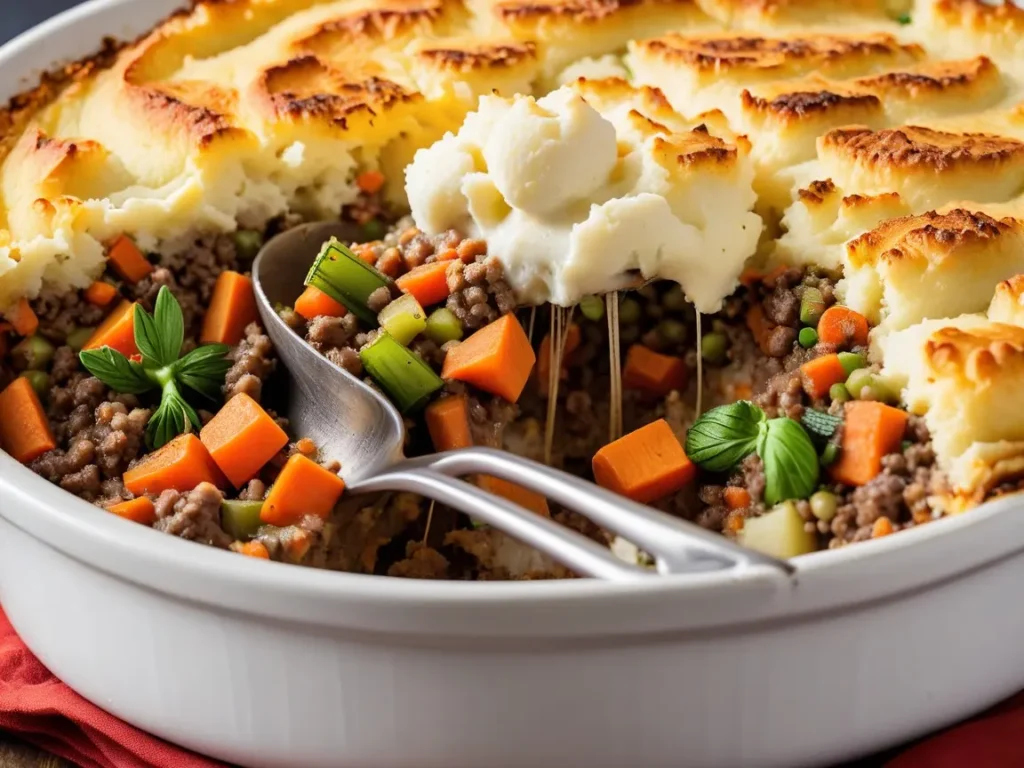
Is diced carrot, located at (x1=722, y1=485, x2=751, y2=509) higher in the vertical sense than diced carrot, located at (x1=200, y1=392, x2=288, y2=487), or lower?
lower

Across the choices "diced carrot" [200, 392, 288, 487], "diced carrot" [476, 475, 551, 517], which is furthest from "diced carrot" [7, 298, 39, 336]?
"diced carrot" [476, 475, 551, 517]

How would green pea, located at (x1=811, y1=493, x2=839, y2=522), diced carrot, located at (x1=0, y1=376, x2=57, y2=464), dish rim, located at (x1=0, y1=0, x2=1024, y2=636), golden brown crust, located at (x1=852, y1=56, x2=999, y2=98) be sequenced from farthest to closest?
golden brown crust, located at (x1=852, y1=56, x2=999, y2=98), diced carrot, located at (x1=0, y1=376, x2=57, y2=464), green pea, located at (x1=811, y1=493, x2=839, y2=522), dish rim, located at (x1=0, y1=0, x2=1024, y2=636)

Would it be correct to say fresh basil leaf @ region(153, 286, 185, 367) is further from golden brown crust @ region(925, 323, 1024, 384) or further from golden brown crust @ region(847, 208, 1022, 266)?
golden brown crust @ region(925, 323, 1024, 384)

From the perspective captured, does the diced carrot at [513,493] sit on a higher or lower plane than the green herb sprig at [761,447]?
lower

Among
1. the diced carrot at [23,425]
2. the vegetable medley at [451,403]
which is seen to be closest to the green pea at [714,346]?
the vegetable medley at [451,403]

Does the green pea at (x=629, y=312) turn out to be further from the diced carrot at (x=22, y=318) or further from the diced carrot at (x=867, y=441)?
the diced carrot at (x=22, y=318)

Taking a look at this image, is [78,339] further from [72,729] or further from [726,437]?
[726,437]

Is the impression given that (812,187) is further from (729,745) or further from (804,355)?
(729,745)

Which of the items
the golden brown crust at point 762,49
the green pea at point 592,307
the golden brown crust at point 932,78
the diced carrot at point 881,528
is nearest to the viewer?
the diced carrot at point 881,528
